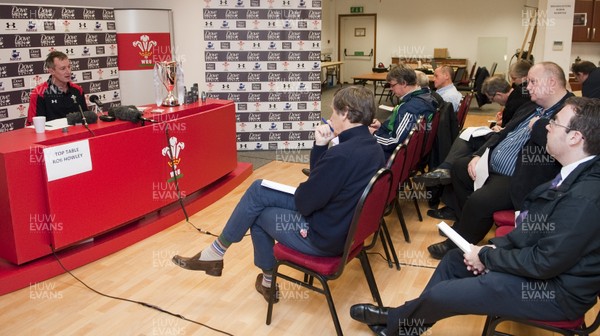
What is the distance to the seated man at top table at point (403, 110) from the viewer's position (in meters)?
3.95

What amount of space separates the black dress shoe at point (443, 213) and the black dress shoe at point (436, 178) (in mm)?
367

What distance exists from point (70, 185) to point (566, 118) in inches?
110

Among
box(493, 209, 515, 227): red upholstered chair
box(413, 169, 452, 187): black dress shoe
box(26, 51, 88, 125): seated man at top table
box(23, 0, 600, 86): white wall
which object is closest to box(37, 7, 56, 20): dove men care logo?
box(26, 51, 88, 125): seated man at top table

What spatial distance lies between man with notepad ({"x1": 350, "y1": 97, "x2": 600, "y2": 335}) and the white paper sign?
2.22 meters

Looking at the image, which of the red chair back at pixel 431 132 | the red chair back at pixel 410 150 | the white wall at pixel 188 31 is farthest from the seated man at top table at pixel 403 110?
the white wall at pixel 188 31

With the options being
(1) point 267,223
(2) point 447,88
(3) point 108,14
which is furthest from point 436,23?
(1) point 267,223

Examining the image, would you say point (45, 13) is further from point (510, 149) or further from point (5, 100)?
point (510, 149)

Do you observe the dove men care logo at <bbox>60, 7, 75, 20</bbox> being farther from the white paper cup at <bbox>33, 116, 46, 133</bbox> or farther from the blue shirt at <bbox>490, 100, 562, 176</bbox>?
the blue shirt at <bbox>490, 100, 562, 176</bbox>

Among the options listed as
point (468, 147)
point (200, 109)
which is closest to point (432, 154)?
point (468, 147)

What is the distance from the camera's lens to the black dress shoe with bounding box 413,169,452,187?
401 cm

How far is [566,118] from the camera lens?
1956 millimetres

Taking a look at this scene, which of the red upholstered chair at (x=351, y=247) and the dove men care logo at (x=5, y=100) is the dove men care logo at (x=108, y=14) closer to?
the dove men care logo at (x=5, y=100)

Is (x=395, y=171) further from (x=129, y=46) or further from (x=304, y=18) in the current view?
(x=129, y=46)

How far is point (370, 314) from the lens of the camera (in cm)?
246
